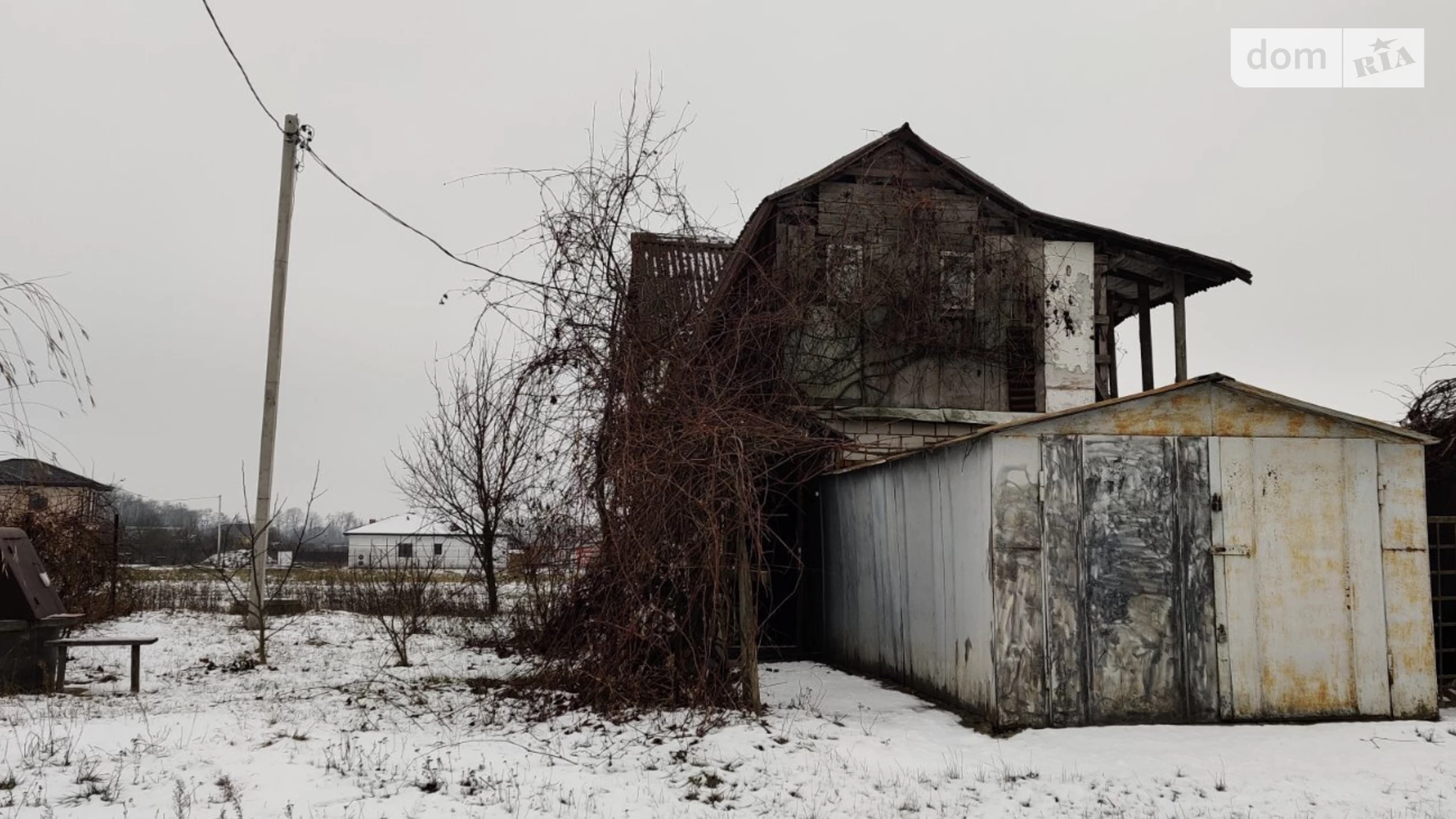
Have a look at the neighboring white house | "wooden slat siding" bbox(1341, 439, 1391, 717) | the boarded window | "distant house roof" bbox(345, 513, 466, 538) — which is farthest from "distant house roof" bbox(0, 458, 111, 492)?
"distant house roof" bbox(345, 513, 466, 538)

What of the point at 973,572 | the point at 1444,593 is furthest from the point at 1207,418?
the point at 1444,593

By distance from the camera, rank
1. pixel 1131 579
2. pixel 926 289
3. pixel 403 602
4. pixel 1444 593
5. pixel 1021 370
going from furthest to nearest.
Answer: pixel 403 602 → pixel 1021 370 → pixel 926 289 → pixel 1444 593 → pixel 1131 579

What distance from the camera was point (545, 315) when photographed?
1017cm

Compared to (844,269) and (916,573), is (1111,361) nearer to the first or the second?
(844,269)

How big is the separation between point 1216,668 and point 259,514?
12405 millimetres

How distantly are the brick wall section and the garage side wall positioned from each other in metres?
0.60

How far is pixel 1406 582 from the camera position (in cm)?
859

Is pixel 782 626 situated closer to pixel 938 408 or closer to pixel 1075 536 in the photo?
pixel 938 408

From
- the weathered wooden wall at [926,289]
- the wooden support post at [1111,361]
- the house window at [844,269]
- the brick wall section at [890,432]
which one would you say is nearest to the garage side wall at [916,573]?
the brick wall section at [890,432]

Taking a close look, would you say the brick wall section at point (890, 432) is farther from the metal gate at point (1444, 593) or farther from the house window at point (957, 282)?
the metal gate at point (1444, 593)

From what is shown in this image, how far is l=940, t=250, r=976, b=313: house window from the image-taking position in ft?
43.2

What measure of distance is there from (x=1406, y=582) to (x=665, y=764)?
6.58 m

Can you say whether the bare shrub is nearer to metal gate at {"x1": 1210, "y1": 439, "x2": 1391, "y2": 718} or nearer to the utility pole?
the utility pole

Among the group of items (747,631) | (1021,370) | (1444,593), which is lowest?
(747,631)
